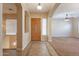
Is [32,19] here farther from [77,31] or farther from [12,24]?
[77,31]

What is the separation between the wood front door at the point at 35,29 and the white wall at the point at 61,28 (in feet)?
15.5

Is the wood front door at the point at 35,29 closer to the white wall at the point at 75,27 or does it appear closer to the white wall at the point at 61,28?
the white wall at the point at 61,28

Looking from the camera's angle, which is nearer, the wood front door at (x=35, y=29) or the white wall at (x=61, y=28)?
the wood front door at (x=35, y=29)

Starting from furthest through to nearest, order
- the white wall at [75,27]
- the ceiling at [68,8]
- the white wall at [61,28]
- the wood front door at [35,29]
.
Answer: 1. the white wall at [61,28]
2. the white wall at [75,27]
3. the wood front door at [35,29]
4. the ceiling at [68,8]

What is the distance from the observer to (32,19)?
440 inches

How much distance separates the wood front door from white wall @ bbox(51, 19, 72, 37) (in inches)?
186

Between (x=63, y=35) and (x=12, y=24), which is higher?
(x=12, y=24)

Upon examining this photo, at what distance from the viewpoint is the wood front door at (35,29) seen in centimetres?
1113

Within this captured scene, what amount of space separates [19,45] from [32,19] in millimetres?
5442

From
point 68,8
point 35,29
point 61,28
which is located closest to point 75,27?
point 61,28

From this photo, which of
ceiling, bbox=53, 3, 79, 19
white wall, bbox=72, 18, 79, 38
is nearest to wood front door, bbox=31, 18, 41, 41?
ceiling, bbox=53, 3, 79, 19

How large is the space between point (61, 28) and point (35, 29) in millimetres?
5382

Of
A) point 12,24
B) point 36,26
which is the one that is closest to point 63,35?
point 36,26

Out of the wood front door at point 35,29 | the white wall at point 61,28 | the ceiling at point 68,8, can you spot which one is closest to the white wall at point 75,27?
the white wall at point 61,28
